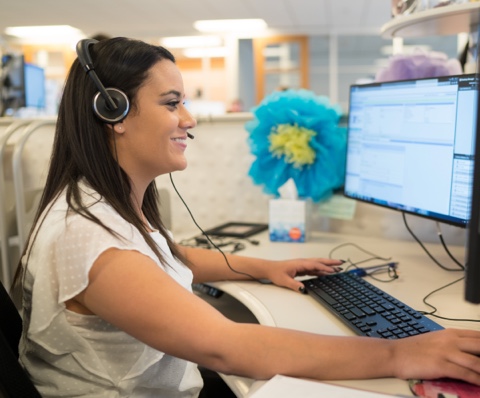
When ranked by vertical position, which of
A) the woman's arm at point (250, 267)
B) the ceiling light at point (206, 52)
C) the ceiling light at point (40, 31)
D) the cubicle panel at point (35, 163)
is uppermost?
the ceiling light at point (40, 31)

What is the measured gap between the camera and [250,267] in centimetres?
116

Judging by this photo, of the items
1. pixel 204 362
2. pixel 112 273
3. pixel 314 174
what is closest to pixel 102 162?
pixel 112 273

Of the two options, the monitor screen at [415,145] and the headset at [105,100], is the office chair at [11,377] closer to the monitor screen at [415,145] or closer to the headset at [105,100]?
the headset at [105,100]

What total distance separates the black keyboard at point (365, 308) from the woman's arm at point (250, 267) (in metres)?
0.05

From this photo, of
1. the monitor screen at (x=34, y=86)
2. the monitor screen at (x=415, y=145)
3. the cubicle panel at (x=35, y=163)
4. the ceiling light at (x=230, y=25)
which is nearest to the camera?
the monitor screen at (x=415, y=145)

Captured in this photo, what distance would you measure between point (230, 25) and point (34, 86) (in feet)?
16.8

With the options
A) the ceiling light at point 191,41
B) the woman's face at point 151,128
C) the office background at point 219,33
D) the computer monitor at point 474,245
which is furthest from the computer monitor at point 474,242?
the ceiling light at point 191,41

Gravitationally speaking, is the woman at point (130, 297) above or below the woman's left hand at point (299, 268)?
above

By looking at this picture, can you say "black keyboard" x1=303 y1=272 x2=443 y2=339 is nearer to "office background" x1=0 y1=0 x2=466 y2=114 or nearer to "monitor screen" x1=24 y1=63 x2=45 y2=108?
"monitor screen" x1=24 y1=63 x2=45 y2=108

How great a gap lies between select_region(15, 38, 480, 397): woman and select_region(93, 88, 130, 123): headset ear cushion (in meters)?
0.02

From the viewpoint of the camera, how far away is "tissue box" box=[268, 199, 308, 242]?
1.49m

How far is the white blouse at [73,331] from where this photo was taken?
2.39 feet

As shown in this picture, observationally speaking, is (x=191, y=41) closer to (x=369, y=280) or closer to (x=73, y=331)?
(x=369, y=280)

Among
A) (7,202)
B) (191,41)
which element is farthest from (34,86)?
(191,41)
